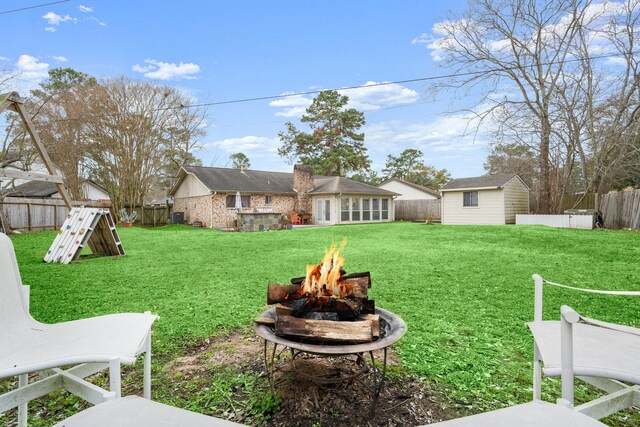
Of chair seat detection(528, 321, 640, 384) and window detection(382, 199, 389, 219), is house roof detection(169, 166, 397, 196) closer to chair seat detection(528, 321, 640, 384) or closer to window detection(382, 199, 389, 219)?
window detection(382, 199, 389, 219)

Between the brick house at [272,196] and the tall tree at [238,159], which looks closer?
the brick house at [272,196]

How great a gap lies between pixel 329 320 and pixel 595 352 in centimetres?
136

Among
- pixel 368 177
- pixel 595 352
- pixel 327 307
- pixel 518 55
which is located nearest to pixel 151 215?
pixel 327 307

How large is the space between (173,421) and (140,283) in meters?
5.17

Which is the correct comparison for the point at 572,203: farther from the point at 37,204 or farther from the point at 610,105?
the point at 37,204

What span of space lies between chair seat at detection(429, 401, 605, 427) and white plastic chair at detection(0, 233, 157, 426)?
4.44ft

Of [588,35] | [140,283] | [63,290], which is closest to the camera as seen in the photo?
[63,290]

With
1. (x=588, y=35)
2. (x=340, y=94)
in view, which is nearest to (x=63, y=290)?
(x=588, y=35)

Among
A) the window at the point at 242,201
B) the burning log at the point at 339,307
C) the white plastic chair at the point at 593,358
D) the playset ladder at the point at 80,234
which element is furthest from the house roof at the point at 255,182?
the white plastic chair at the point at 593,358

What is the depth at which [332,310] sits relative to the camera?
7.01ft

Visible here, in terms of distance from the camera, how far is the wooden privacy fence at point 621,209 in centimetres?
1342

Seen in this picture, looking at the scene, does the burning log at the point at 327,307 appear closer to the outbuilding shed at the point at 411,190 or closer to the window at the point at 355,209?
the window at the point at 355,209

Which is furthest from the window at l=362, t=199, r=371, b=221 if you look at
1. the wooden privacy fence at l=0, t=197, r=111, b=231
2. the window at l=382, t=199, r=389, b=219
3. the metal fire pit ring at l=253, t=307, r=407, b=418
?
the metal fire pit ring at l=253, t=307, r=407, b=418

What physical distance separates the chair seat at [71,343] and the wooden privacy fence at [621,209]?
17.7 metres
